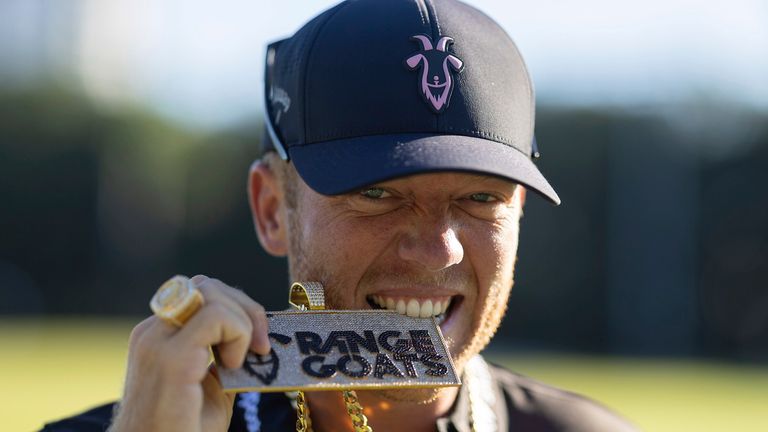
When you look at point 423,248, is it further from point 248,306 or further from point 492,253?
point 248,306

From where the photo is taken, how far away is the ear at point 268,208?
125 inches

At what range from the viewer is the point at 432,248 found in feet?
8.65

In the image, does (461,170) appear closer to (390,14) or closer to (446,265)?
(446,265)

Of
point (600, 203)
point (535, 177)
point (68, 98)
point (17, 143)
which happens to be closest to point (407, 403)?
point (535, 177)

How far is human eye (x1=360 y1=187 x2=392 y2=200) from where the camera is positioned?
107 inches

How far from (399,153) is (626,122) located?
82.1 ft

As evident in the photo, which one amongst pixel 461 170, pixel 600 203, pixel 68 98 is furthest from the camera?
pixel 68 98

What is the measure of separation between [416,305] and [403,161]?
38 centimetres

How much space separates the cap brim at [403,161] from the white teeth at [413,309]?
0.35m

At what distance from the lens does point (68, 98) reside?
31531 mm

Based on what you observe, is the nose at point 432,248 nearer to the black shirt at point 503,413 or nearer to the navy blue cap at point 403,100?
the navy blue cap at point 403,100

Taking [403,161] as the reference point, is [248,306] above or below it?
below

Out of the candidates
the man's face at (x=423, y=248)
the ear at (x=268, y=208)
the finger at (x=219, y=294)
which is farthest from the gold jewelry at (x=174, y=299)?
the ear at (x=268, y=208)

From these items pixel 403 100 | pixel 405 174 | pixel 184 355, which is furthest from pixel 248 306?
pixel 403 100
